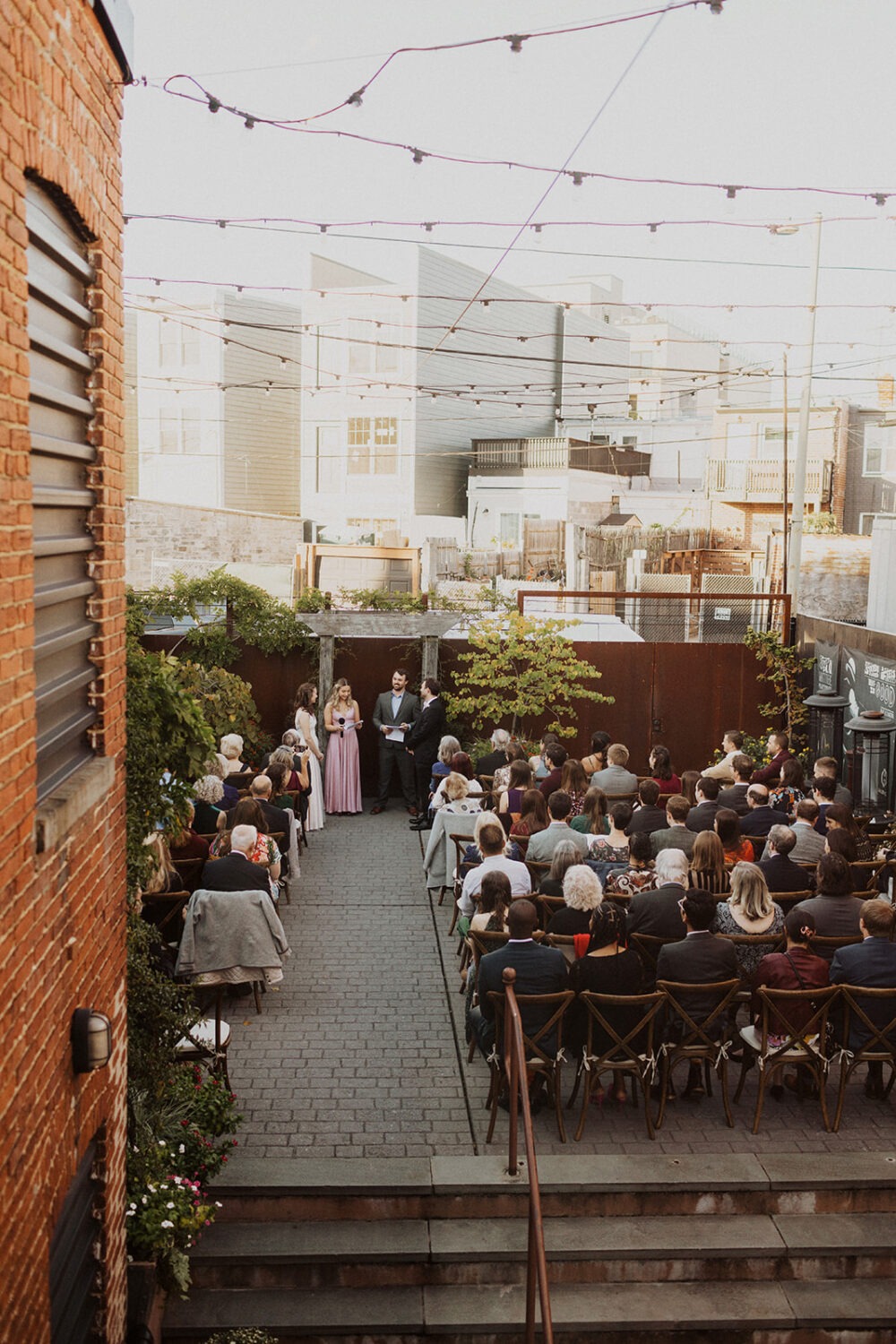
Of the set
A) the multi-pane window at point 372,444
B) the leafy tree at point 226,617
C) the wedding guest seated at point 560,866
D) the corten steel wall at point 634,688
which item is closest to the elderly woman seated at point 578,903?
the wedding guest seated at point 560,866

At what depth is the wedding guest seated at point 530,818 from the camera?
1032 cm

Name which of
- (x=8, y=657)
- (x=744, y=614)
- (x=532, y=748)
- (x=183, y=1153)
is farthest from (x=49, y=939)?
(x=744, y=614)

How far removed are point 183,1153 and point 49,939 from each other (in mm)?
3061

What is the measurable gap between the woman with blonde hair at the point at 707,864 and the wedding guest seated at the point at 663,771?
2.95 m

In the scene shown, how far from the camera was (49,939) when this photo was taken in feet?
12.6

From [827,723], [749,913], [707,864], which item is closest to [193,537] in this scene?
[827,723]

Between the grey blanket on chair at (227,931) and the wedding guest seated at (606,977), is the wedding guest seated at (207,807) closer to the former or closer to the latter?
the grey blanket on chair at (227,931)

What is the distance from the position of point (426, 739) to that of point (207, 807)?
16.6ft

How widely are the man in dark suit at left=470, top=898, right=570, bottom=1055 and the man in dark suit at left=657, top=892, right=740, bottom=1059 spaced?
27.8 inches

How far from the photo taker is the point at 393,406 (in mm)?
34562

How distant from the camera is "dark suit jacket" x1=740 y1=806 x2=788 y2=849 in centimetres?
1059

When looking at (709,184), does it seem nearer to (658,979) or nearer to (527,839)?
(527,839)

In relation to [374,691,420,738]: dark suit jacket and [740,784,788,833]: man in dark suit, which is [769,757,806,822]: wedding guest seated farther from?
[374,691,420,738]: dark suit jacket

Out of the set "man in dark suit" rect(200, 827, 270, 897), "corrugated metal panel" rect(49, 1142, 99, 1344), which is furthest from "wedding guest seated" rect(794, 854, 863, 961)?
"corrugated metal panel" rect(49, 1142, 99, 1344)
